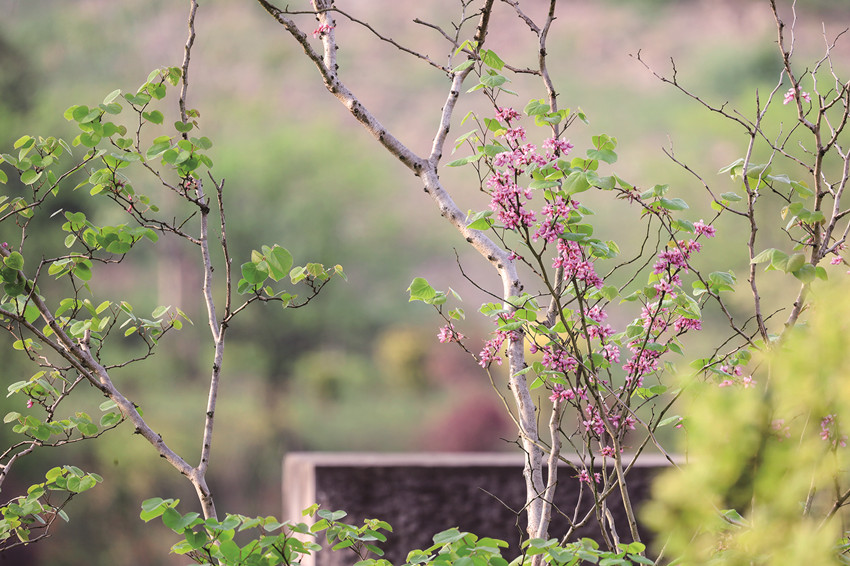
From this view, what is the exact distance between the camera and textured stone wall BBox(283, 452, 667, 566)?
6.73 feet

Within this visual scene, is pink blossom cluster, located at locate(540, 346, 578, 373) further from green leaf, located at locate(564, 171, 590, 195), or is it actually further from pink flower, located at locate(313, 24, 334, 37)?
pink flower, located at locate(313, 24, 334, 37)

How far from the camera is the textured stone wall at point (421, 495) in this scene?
2053 millimetres

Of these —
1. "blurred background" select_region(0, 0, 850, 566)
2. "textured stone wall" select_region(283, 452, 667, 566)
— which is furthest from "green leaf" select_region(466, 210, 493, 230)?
"blurred background" select_region(0, 0, 850, 566)

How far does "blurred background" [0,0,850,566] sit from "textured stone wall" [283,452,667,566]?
7092mm

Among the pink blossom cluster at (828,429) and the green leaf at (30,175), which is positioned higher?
the green leaf at (30,175)

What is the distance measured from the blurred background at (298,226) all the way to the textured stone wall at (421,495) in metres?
7.09

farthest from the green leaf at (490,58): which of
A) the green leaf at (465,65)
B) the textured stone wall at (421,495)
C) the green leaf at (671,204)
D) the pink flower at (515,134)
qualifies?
the textured stone wall at (421,495)

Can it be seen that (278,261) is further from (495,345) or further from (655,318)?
(655,318)

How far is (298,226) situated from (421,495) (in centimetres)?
882

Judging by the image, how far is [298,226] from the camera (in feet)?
34.9

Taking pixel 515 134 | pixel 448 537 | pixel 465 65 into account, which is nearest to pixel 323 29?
pixel 465 65

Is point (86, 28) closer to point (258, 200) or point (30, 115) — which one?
point (30, 115)

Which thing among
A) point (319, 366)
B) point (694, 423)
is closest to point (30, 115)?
point (319, 366)

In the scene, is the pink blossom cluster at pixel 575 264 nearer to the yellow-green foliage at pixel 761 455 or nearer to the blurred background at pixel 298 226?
the yellow-green foliage at pixel 761 455
